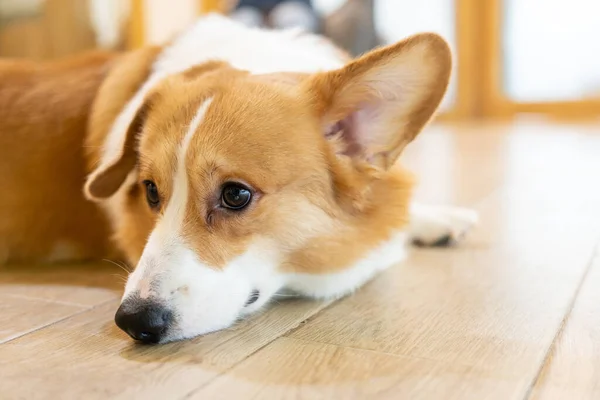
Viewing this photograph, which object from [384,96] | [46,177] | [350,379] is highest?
[384,96]

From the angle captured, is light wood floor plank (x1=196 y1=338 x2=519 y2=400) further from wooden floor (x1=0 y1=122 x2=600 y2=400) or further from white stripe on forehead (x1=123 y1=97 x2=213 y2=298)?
white stripe on forehead (x1=123 y1=97 x2=213 y2=298)

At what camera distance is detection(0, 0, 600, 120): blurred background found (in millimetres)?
5473

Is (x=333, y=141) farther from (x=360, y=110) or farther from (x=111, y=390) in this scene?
(x=111, y=390)

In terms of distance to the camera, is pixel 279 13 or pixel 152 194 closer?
pixel 152 194

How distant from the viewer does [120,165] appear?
1.55 meters

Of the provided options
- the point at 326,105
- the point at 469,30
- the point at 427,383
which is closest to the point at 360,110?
the point at 326,105

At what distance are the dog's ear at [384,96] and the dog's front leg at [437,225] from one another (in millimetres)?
493

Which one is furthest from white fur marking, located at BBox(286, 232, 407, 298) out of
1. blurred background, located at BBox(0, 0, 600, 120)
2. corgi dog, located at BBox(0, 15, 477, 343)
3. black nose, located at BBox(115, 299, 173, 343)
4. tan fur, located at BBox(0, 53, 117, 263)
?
blurred background, located at BBox(0, 0, 600, 120)

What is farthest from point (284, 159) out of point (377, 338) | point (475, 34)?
point (475, 34)

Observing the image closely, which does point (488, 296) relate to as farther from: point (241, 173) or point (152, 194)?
point (152, 194)

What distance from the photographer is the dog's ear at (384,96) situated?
4.40 feet

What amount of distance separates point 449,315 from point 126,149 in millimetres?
771

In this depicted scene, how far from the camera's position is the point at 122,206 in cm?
170

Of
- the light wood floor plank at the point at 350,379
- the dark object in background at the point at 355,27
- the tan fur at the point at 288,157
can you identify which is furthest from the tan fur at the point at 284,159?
the dark object in background at the point at 355,27
